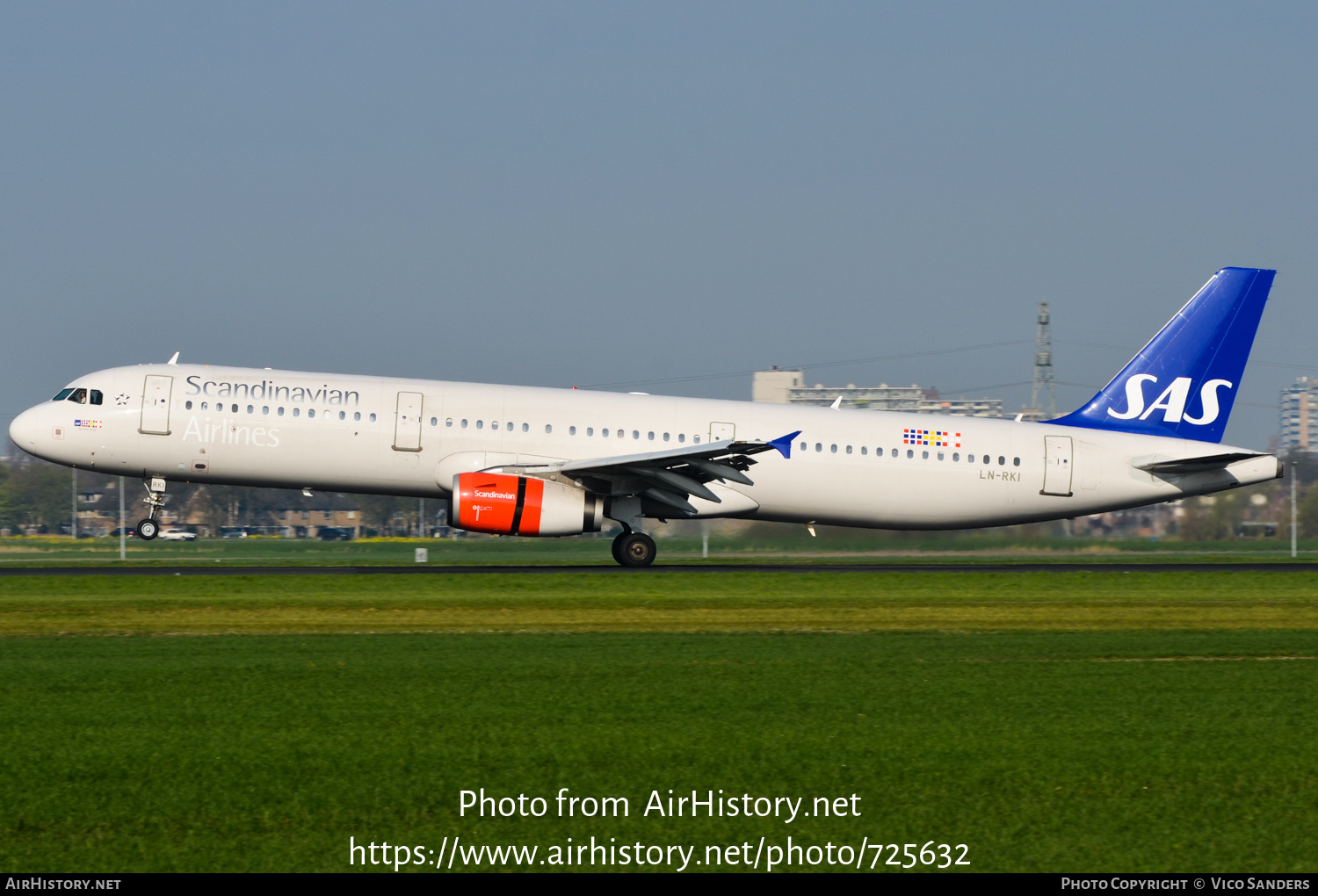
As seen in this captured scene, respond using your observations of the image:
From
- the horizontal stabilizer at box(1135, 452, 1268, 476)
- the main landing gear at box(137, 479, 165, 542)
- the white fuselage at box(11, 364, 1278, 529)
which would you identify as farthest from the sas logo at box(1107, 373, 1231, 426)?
the main landing gear at box(137, 479, 165, 542)

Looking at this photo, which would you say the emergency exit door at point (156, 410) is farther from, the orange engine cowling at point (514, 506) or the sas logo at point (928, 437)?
the sas logo at point (928, 437)

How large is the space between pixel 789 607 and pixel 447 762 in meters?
12.6

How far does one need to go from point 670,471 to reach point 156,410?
10487mm

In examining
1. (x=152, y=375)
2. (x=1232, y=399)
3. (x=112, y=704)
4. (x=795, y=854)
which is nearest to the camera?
(x=795, y=854)

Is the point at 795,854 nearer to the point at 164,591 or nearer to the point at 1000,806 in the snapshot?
the point at 1000,806

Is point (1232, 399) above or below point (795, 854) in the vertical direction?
above

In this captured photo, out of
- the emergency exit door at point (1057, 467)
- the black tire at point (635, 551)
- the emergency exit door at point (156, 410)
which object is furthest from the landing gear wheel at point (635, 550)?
the emergency exit door at point (156, 410)

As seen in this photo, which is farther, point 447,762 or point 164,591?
point 164,591

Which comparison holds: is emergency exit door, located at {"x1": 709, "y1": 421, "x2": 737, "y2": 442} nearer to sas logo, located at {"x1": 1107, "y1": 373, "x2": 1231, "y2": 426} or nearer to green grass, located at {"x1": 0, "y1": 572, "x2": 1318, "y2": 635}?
green grass, located at {"x1": 0, "y1": 572, "x2": 1318, "y2": 635}

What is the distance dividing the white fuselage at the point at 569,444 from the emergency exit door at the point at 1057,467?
1.4 inches

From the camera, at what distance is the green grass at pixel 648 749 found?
7516 millimetres

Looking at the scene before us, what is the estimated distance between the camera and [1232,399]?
3195 centimetres

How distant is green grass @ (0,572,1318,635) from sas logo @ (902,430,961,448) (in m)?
3.60
